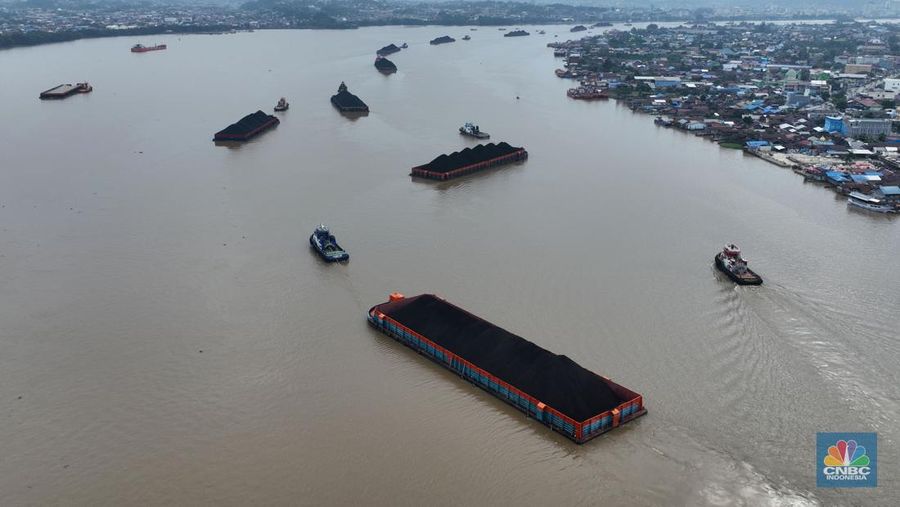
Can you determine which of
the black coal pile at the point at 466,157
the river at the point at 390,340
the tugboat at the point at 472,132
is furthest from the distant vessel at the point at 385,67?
the black coal pile at the point at 466,157

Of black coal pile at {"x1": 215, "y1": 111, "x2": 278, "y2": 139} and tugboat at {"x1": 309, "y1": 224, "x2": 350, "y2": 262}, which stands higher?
black coal pile at {"x1": 215, "y1": 111, "x2": 278, "y2": 139}

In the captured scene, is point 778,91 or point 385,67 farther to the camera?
point 385,67

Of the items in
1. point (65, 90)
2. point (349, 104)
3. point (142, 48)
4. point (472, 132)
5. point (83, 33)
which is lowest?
point (472, 132)

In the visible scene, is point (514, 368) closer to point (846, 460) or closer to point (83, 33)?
point (846, 460)

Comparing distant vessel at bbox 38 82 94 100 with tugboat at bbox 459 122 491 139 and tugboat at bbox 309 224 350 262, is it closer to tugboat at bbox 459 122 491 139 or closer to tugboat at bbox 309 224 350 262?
tugboat at bbox 459 122 491 139

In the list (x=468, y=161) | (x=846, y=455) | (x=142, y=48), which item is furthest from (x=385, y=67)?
(x=846, y=455)

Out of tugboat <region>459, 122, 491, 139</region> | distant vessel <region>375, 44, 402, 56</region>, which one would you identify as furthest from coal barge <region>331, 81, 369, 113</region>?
distant vessel <region>375, 44, 402, 56</region>

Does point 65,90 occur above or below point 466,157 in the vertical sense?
above

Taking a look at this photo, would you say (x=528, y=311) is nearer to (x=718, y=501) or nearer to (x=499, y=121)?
(x=718, y=501)
